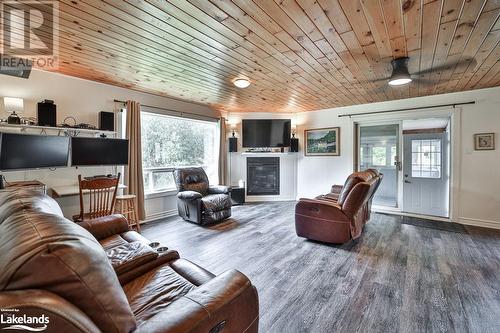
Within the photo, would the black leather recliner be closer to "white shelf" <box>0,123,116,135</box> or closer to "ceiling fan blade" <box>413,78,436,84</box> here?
"white shelf" <box>0,123,116,135</box>

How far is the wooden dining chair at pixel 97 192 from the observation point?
2.82 meters

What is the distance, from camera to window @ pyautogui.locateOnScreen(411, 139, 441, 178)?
452 centimetres

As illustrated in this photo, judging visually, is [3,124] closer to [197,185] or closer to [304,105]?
[197,185]

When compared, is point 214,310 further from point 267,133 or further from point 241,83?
point 267,133

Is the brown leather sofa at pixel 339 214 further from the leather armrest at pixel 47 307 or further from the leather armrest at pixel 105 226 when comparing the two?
the leather armrest at pixel 47 307

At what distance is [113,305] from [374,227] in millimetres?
4132

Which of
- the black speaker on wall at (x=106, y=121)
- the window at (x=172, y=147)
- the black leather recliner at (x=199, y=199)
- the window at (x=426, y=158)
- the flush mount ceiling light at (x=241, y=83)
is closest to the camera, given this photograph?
the flush mount ceiling light at (x=241, y=83)

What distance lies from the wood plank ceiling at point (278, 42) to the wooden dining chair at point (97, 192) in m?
1.48

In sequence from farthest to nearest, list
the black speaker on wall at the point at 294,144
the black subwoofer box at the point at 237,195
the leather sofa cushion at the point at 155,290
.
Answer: the black speaker on wall at the point at 294,144, the black subwoofer box at the point at 237,195, the leather sofa cushion at the point at 155,290

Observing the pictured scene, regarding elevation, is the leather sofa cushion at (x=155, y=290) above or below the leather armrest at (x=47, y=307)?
below

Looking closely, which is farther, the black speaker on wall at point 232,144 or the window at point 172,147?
the black speaker on wall at point 232,144

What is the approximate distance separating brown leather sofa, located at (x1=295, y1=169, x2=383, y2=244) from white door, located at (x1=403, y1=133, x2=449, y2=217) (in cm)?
207

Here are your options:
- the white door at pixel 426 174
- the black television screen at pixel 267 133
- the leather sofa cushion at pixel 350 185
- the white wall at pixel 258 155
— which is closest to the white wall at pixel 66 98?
the white wall at pixel 258 155

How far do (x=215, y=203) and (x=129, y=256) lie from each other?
248 centimetres
